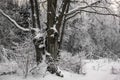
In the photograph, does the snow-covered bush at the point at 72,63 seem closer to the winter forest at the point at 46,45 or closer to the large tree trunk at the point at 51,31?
the winter forest at the point at 46,45

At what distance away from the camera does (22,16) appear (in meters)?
18.1

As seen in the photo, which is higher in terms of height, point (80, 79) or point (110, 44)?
point (80, 79)

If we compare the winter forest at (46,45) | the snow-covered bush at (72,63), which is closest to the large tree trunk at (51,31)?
the winter forest at (46,45)

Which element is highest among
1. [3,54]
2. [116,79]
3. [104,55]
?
[3,54]

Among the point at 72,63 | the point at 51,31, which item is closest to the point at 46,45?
the point at 51,31

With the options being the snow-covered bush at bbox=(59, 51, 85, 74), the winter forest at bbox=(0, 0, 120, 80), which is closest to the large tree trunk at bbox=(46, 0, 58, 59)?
the winter forest at bbox=(0, 0, 120, 80)

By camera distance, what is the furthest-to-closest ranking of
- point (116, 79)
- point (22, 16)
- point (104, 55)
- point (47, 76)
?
point (104, 55) < point (22, 16) < point (116, 79) < point (47, 76)

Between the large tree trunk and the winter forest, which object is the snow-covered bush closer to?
the winter forest

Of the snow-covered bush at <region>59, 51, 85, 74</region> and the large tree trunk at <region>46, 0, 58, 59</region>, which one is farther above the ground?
the large tree trunk at <region>46, 0, 58, 59</region>

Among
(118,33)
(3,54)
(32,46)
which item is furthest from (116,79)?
(118,33)

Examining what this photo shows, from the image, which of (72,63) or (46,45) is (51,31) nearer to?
(46,45)

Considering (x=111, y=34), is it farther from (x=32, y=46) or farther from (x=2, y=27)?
(x=32, y=46)

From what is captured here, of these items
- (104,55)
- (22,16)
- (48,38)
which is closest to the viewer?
(48,38)

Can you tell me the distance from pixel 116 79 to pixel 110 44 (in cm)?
1965
